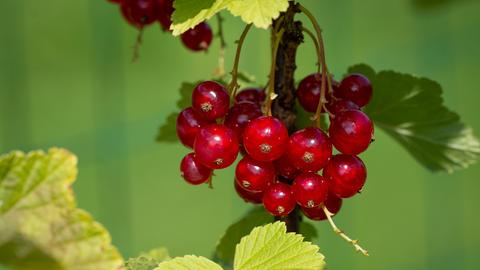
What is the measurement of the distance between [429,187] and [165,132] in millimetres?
2825

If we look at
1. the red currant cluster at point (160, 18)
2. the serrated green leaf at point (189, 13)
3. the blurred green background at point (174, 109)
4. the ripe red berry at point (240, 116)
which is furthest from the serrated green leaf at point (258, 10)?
the blurred green background at point (174, 109)

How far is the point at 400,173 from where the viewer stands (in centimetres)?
364

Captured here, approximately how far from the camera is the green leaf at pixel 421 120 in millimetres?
970

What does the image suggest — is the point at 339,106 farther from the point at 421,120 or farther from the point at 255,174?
the point at 421,120

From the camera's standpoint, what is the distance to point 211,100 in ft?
2.42

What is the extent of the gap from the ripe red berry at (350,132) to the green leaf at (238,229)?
208 mm

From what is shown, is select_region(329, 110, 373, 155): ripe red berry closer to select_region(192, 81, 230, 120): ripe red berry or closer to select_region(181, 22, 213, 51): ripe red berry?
select_region(192, 81, 230, 120): ripe red berry

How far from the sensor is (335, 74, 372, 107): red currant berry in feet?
2.72

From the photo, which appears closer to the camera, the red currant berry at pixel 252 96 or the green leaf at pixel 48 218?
the green leaf at pixel 48 218

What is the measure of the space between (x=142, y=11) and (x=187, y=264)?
38 cm

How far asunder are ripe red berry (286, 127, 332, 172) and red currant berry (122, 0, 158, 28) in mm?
306

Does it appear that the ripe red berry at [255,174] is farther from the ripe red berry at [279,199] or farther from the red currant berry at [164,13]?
the red currant berry at [164,13]

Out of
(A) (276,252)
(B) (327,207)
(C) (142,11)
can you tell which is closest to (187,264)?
(A) (276,252)

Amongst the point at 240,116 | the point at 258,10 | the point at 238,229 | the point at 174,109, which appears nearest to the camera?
the point at 258,10
